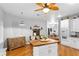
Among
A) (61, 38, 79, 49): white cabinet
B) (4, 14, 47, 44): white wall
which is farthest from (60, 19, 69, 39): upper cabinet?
(4, 14, 47, 44): white wall

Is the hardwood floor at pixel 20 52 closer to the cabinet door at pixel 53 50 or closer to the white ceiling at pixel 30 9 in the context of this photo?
the cabinet door at pixel 53 50

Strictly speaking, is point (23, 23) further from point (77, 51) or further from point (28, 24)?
point (77, 51)

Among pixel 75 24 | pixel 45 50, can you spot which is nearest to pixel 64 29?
pixel 75 24

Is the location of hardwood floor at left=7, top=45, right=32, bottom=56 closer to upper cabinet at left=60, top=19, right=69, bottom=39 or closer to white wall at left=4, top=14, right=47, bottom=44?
white wall at left=4, top=14, right=47, bottom=44

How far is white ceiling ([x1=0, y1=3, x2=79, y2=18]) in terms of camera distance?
1.42m

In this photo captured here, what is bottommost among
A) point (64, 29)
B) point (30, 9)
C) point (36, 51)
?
point (36, 51)

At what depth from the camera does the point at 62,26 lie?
5.30 feet

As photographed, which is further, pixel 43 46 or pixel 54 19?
pixel 43 46

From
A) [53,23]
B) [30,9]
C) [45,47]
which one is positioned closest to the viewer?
[30,9]

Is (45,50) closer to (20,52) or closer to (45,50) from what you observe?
(45,50)

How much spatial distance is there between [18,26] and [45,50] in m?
0.61

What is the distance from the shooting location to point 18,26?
4.95 feet

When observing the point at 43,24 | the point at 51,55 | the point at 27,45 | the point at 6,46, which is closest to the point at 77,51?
the point at 51,55

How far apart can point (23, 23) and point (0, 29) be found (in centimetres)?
36
